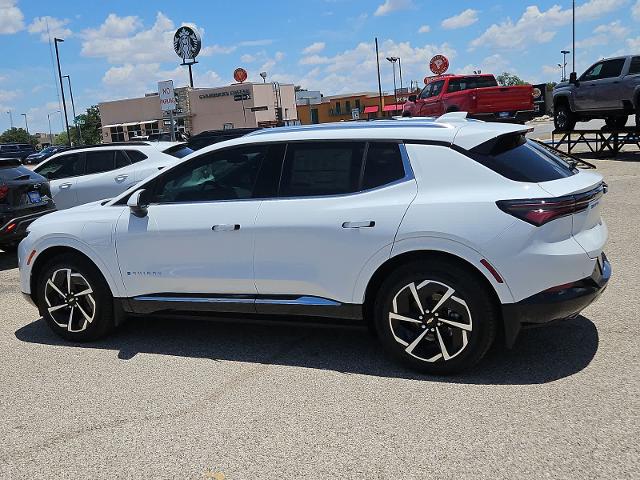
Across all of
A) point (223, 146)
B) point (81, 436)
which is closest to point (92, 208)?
point (223, 146)

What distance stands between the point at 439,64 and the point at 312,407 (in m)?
43.3

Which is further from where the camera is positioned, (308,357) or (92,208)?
(92,208)

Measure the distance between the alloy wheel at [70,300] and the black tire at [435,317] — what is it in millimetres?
2457

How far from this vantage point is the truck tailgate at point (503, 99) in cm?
1864

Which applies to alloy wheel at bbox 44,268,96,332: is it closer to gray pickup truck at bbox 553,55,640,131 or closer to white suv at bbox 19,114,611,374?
white suv at bbox 19,114,611,374

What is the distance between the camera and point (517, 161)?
4.10m

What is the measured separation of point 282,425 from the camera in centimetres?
364

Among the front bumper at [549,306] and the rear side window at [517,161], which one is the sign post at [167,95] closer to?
the rear side window at [517,161]

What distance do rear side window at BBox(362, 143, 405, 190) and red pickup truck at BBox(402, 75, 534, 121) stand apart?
14.4 metres

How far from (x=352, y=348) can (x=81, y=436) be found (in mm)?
2028

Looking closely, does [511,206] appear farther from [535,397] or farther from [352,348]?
[352,348]

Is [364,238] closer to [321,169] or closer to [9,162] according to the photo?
[321,169]

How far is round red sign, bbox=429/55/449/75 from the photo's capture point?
144 feet

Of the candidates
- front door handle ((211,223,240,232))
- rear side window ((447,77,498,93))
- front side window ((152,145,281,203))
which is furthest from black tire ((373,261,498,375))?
rear side window ((447,77,498,93))
